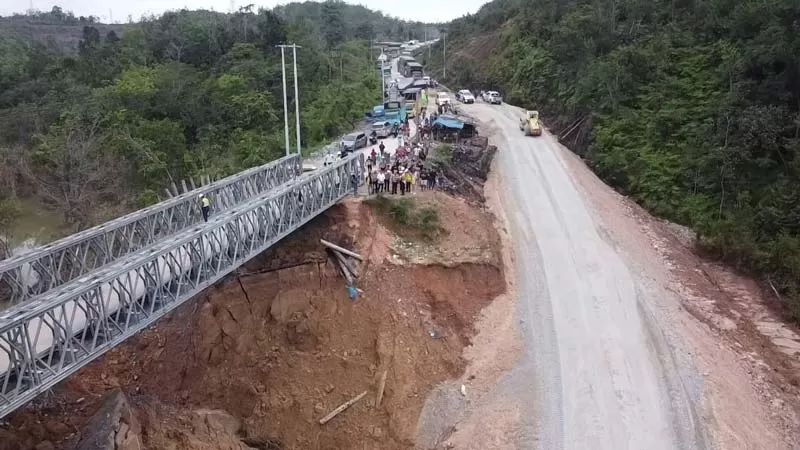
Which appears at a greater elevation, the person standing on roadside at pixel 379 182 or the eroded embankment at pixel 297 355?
the person standing on roadside at pixel 379 182

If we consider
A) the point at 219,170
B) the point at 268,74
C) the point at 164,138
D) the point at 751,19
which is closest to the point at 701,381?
the point at 751,19

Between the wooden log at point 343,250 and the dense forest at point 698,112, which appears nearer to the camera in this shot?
the wooden log at point 343,250

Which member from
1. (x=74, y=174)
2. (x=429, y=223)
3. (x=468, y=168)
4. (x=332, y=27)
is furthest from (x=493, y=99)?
(x=332, y=27)

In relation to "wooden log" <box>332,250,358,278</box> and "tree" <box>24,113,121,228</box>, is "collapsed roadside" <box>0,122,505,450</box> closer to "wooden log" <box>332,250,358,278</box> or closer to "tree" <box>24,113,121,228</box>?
"wooden log" <box>332,250,358,278</box>

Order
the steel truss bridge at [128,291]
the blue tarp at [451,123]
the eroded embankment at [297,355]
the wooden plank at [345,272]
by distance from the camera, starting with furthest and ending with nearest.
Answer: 1. the blue tarp at [451,123]
2. the wooden plank at [345,272]
3. the eroded embankment at [297,355]
4. the steel truss bridge at [128,291]

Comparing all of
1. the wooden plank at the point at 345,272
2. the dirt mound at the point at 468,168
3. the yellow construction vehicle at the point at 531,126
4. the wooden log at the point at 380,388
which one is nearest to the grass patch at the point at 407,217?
the wooden plank at the point at 345,272

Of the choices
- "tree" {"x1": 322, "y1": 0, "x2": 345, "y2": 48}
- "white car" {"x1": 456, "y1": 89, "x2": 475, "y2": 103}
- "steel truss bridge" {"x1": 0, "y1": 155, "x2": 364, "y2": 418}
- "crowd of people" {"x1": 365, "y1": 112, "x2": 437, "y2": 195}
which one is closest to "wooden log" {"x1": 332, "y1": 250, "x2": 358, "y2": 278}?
"steel truss bridge" {"x1": 0, "y1": 155, "x2": 364, "y2": 418}

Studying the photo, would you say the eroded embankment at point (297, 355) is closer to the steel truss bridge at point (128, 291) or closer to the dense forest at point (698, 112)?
the steel truss bridge at point (128, 291)
